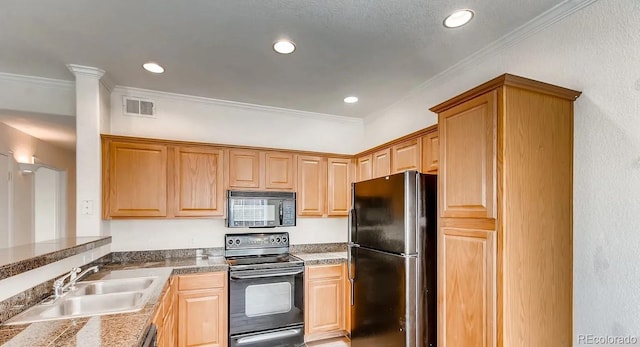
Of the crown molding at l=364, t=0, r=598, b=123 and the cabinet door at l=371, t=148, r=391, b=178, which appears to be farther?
the cabinet door at l=371, t=148, r=391, b=178

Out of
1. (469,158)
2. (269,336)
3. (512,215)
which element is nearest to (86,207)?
(269,336)

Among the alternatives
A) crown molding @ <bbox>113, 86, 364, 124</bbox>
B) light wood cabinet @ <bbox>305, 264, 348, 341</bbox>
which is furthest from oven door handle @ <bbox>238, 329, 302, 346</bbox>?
crown molding @ <bbox>113, 86, 364, 124</bbox>

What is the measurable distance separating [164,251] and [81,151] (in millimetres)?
1192

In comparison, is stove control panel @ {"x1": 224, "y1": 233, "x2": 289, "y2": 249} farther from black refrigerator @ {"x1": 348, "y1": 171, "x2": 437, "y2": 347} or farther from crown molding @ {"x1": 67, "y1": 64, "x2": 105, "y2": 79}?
crown molding @ {"x1": 67, "y1": 64, "x2": 105, "y2": 79}

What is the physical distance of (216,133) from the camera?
140 inches

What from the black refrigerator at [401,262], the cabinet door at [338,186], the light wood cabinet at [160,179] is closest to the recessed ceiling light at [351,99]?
the cabinet door at [338,186]

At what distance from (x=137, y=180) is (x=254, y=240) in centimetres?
129

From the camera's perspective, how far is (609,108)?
1663mm

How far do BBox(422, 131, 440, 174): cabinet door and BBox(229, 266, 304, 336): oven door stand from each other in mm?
1548

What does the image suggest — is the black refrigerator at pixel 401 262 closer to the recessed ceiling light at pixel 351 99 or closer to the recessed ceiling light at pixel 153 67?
the recessed ceiling light at pixel 351 99

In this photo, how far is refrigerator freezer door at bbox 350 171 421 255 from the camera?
2252 millimetres

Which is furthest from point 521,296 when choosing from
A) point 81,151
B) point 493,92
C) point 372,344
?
point 81,151

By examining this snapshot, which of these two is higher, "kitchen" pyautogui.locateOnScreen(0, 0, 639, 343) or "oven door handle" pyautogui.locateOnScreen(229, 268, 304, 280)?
"kitchen" pyautogui.locateOnScreen(0, 0, 639, 343)

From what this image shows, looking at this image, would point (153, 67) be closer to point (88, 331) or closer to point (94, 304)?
point (94, 304)
